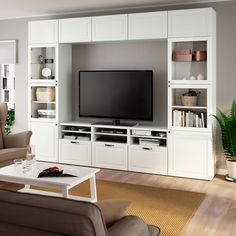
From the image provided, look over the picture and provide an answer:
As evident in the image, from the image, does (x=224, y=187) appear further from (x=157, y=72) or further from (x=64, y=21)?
(x=64, y=21)

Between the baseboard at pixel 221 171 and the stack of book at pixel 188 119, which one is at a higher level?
the stack of book at pixel 188 119

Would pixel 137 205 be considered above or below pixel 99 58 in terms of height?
below

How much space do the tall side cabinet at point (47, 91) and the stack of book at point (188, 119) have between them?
1.96 m

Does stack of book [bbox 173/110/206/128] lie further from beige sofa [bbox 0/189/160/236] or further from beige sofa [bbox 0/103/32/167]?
beige sofa [bbox 0/189/160/236]

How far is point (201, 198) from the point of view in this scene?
423 cm

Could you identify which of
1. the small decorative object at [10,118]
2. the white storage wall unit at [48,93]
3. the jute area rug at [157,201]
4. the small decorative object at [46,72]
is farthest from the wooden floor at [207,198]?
the small decorative object at [10,118]

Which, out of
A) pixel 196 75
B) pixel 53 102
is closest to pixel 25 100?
pixel 53 102

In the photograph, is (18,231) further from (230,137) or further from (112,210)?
(230,137)

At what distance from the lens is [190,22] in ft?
16.4

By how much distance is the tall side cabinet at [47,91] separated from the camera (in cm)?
601

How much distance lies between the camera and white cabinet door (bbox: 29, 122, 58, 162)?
6055mm

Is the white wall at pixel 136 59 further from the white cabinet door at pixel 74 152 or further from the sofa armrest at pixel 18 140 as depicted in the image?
the sofa armrest at pixel 18 140

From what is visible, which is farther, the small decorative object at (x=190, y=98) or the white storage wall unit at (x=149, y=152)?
the white storage wall unit at (x=149, y=152)

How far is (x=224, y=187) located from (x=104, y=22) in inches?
116
